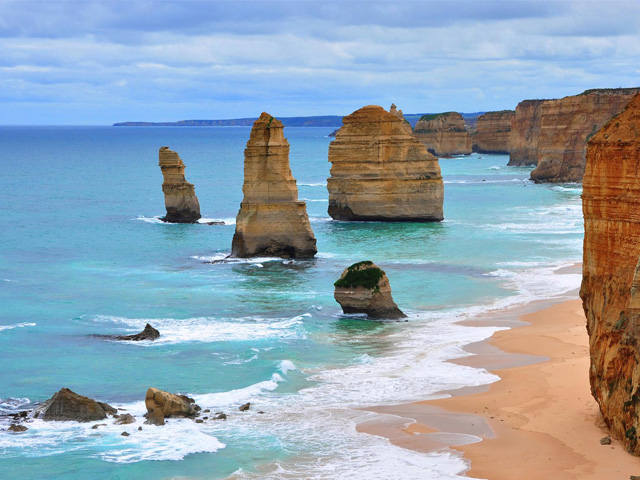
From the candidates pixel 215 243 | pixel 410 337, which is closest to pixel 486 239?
pixel 215 243

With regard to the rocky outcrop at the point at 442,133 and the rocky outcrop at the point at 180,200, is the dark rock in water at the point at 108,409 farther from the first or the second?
the rocky outcrop at the point at 442,133

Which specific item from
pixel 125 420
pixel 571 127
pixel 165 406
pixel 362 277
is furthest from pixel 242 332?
pixel 571 127

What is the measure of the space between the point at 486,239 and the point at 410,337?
24.5 m

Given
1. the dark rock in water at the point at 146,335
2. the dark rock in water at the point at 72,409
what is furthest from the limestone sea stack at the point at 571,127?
the dark rock in water at the point at 72,409

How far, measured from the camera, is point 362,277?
30484 mm

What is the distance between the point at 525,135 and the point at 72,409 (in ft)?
362

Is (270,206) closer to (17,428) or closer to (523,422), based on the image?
(17,428)

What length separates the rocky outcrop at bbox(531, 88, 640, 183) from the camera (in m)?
88.2

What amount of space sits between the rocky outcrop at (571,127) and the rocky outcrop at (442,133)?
5876 cm

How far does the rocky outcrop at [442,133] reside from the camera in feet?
505

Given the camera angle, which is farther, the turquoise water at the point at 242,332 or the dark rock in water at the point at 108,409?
the dark rock in water at the point at 108,409

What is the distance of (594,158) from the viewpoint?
17.7m

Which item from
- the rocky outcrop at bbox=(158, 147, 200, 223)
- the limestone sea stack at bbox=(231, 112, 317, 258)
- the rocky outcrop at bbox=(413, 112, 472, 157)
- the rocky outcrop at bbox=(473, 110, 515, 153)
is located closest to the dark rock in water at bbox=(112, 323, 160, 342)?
the limestone sea stack at bbox=(231, 112, 317, 258)

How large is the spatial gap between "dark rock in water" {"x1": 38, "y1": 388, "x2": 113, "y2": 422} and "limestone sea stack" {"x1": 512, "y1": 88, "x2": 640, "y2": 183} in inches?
2892
